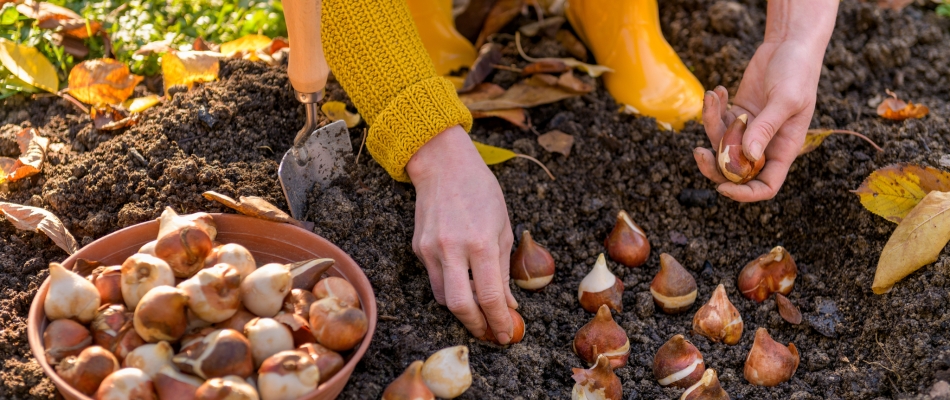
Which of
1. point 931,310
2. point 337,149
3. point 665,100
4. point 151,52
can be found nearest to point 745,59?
point 665,100

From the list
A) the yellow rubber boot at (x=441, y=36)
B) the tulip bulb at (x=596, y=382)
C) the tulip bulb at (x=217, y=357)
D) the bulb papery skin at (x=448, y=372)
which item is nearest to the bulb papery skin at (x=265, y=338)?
the tulip bulb at (x=217, y=357)

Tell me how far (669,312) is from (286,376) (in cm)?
86

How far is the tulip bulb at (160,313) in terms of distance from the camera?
106cm

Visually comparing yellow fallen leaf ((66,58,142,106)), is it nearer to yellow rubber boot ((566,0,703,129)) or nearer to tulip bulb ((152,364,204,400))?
tulip bulb ((152,364,204,400))

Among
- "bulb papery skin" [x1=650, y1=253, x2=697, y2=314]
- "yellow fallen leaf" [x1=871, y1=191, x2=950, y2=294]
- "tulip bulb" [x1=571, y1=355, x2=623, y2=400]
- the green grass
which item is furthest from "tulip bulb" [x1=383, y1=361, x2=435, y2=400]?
the green grass

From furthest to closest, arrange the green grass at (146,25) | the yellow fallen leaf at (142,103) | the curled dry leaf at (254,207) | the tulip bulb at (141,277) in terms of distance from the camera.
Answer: the green grass at (146,25)
the yellow fallen leaf at (142,103)
the curled dry leaf at (254,207)
the tulip bulb at (141,277)

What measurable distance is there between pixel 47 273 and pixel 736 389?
4.26 feet

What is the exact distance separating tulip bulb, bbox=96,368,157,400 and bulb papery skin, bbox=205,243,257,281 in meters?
0.21

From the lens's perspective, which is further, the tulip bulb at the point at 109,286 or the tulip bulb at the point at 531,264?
the tulip bulb at the point at 531,264

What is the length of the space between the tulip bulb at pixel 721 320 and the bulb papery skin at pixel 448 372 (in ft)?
1.74

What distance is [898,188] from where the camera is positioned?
162 cm

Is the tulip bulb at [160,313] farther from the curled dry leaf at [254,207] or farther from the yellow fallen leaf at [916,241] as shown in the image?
the yellow fallen leaf at [916,241]

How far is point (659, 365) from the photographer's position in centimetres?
142

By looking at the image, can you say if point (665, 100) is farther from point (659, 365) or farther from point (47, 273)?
point (47, 273)
